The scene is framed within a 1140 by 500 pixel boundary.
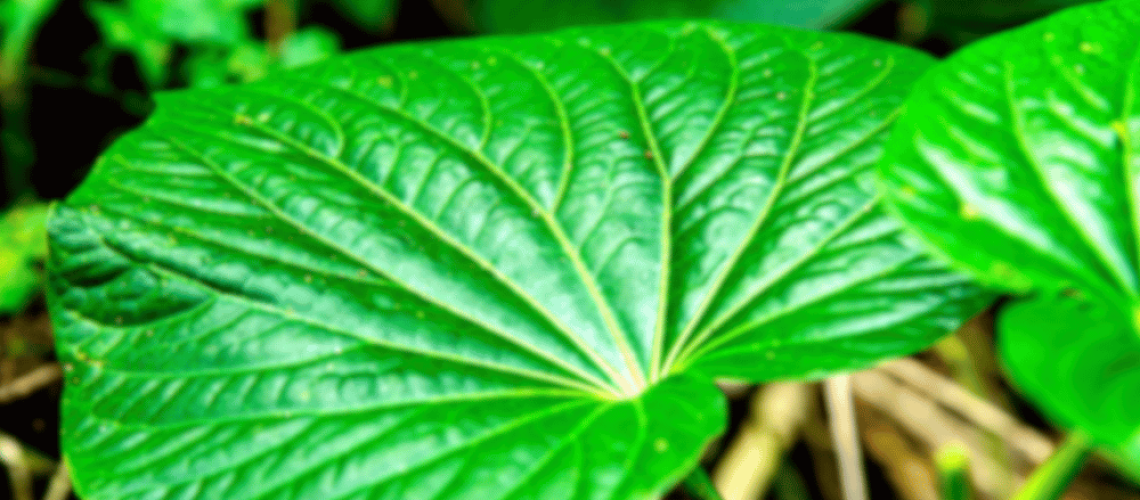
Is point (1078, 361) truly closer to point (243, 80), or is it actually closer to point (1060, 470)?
point (1060, 470)

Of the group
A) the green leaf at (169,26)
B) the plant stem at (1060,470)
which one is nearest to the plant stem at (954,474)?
the plant stem at (1060,470)

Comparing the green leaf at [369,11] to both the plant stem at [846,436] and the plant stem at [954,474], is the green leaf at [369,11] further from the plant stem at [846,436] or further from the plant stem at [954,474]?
the plant stem at [954,474]

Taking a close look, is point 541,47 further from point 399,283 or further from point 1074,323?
point 1074,323

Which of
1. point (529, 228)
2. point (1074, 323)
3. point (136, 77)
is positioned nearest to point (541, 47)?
point (529, 228)

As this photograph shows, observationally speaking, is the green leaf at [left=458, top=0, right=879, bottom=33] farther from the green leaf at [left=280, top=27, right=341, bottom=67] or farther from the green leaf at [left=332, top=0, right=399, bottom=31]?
the green leaf at [left=280, top=27, right=341, bottom=67]

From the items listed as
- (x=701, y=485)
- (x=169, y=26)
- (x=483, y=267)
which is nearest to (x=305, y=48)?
(x=169, y=26)

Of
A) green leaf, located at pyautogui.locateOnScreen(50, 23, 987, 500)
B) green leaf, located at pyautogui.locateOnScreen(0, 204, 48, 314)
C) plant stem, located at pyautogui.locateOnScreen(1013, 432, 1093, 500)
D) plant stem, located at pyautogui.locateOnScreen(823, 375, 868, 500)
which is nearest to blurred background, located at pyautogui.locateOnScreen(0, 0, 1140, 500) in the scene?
green leaf, located at pyautogui.locateOnScreen(0, 204, 48, 314)
